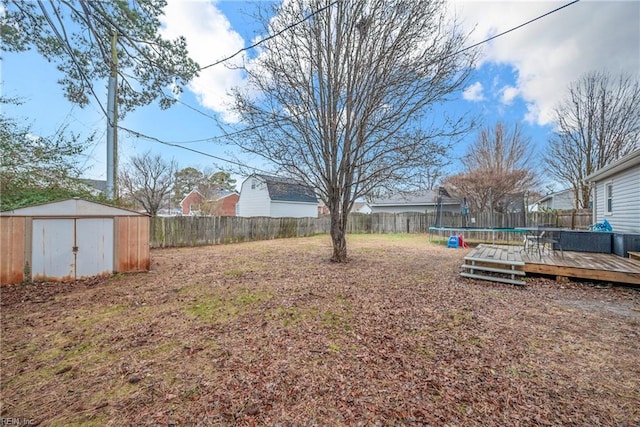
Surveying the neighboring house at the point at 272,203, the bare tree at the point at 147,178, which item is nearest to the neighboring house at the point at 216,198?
the bare tree at the point at 147,178

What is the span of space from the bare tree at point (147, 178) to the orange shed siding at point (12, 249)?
47.6 ft

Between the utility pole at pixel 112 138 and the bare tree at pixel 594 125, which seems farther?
the bare tree at pixel 594 125

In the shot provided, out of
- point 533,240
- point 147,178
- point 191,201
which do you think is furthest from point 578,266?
point 191,201

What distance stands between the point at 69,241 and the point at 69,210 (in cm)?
62

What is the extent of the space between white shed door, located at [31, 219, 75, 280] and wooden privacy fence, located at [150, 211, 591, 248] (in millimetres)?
5035

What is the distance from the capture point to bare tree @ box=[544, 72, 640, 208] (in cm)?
1250

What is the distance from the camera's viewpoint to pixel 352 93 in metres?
6.56

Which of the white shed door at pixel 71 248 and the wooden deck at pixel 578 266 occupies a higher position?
the white shed door at pixel 71 248

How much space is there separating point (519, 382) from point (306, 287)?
3279mm

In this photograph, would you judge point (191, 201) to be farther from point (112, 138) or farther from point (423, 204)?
point (423, 204)

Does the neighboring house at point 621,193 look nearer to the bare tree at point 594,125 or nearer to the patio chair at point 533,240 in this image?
the patio chair at point 533,240

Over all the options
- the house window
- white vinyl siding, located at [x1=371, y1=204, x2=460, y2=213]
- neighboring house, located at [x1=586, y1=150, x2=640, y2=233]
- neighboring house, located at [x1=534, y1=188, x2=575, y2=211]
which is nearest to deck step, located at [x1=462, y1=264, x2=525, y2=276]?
neighboring house, located at [x1=586, y1=150, x2=640, y2=233]

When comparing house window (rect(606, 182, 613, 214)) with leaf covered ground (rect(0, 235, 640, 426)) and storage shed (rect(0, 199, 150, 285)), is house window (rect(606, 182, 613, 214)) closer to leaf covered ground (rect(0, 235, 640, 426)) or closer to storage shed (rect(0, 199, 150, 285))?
leaf covered ground (rect(0, 235, 640, 426))

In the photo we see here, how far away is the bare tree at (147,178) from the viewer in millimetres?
18094
